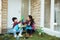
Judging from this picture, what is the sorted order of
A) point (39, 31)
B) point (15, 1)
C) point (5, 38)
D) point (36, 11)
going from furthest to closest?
point (15, 1) < point (36, 11) < point (39, 31) < point (5, 38)

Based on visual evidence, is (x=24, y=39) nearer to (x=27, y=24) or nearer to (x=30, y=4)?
(x=27, y=24)

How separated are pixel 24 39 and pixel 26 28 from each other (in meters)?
1.08

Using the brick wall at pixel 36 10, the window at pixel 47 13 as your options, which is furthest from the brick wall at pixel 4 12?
the window at pixel 47 13

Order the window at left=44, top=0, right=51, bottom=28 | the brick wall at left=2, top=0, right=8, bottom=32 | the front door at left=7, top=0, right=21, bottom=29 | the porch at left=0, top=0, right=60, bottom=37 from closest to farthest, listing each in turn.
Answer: the porch at left=0, top=0, right=60, bottom=37 → the window at left=44, top=0, right=51, bottom=28 → the brick wall at left=2, top=0, right=8, bottom=32 → the front door at left=7, top=0, right=21, bottom=29

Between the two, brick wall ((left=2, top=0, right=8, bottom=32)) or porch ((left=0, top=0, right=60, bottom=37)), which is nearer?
porch ((left=0, top=0, right=60, bottom=37))

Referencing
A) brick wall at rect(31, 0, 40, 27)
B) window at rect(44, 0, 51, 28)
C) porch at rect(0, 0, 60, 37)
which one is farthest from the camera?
brick wall at rect(31, 0, 40, 27)

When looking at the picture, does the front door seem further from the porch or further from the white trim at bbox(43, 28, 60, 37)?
the white trim at bbox(43, 28, 60, 37)

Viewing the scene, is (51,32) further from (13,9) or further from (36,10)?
(13,9)

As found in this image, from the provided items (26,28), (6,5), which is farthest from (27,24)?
(6,5)

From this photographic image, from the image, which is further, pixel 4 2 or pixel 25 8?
pixel 25 8

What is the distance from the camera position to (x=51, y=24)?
8234 mm

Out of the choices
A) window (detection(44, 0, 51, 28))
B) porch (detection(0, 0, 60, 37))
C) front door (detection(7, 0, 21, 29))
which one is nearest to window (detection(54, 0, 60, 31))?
porch (detection(0, 0, 60, 37))

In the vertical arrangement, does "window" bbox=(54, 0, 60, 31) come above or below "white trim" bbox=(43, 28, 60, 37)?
above

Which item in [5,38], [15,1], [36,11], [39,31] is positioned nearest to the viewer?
[5,38]
